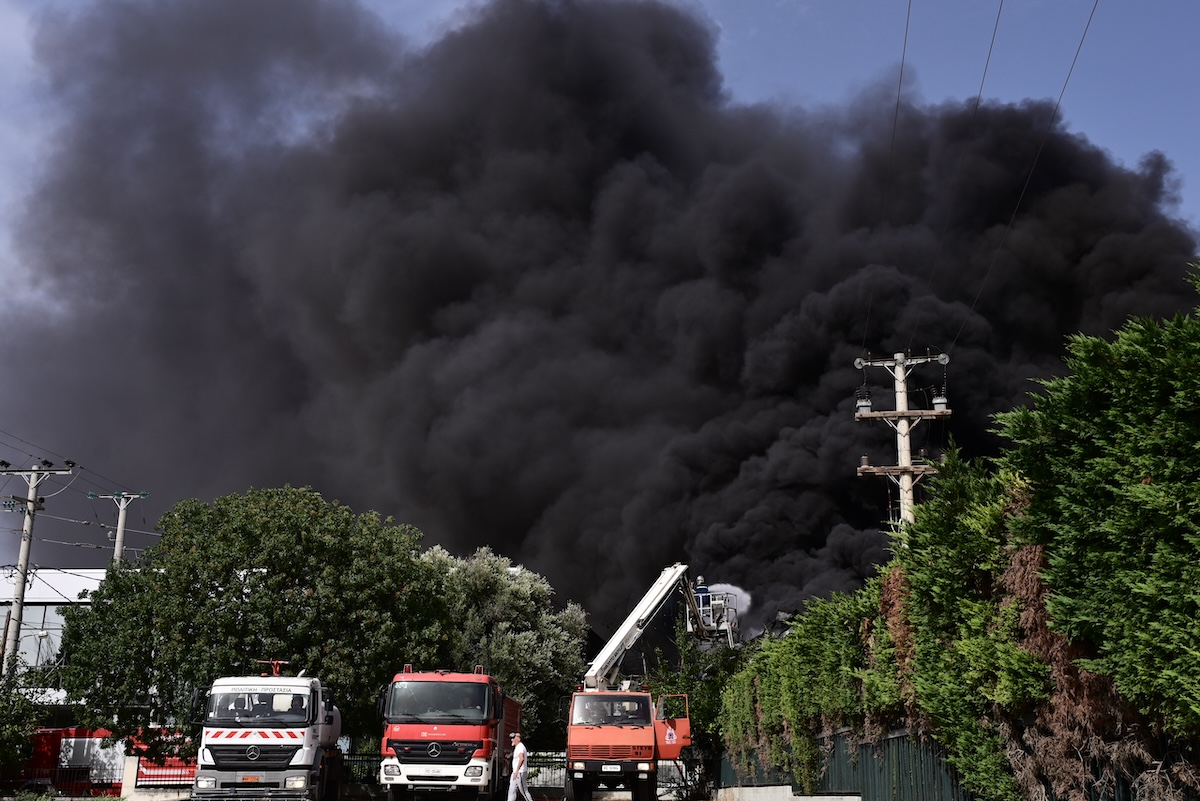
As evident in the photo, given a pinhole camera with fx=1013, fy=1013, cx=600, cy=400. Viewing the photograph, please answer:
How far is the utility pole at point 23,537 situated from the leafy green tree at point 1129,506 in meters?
29.3

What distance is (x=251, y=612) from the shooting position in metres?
25.7

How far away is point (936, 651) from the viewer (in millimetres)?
9695

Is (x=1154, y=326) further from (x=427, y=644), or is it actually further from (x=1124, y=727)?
(x=427, y=644)

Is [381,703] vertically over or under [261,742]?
over

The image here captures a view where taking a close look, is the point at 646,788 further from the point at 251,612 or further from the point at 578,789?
the point at 251,612

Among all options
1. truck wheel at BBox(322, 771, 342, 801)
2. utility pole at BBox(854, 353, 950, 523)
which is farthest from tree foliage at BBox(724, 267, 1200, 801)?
utility pole at BBox(854, 353, 950, 523)

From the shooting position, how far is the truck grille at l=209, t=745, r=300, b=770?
706 inches

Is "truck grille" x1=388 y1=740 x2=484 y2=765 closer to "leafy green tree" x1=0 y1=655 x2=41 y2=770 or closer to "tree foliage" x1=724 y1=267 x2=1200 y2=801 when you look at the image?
"tree foliage" x1=724 y1=267 x2=1200 y2=801

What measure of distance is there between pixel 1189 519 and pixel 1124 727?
6.14 feet

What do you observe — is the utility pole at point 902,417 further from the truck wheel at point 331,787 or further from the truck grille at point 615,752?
the truck wheel at point 331,787

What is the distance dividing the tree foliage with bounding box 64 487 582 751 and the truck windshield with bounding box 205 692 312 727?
6.53 m

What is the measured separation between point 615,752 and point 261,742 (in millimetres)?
7557

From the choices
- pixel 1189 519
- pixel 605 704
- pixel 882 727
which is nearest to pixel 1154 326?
pixel 1189 519

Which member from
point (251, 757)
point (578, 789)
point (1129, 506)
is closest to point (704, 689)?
point (578, 789)
